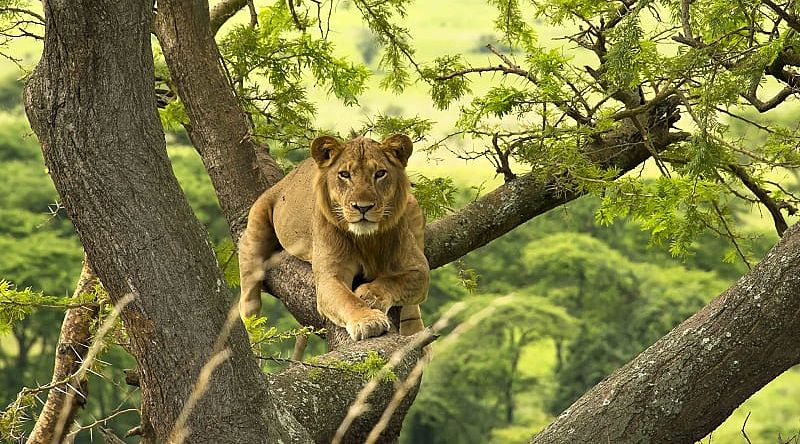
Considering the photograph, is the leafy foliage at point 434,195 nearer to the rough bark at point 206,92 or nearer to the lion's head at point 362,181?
the rough bark at point 206,92

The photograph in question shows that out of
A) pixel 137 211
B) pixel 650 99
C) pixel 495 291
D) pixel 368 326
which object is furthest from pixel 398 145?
pixel 495 291

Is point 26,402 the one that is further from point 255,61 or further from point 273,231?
point 255,61

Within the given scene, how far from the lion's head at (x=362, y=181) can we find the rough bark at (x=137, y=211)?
6.53ft

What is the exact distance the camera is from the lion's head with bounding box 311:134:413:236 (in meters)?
5.79

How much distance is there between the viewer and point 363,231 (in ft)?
19.2

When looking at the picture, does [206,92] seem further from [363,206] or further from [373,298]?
[373,298]

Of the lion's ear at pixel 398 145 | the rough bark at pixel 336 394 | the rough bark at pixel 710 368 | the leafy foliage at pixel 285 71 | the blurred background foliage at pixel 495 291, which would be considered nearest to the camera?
the rough bark at pixel 710 368

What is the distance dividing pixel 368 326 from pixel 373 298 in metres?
0.44

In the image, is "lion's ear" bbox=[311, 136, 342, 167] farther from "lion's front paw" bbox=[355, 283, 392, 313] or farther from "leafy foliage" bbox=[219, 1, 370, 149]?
"leafy foliage" bbox=[219, 1, 370, 149]

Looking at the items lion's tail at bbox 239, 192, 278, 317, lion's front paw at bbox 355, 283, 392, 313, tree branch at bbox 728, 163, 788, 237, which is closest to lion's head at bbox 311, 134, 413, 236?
lion's front paw at bbox 355, 283, 392, 313

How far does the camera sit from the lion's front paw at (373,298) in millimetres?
5672

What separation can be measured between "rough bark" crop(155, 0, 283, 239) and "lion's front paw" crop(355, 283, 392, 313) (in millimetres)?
1725

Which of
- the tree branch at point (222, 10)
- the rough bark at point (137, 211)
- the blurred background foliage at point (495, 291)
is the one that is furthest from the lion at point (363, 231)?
the blurred background foliage at point (495, 291)

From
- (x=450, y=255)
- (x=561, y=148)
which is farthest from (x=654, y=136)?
(x=450, y=255)
